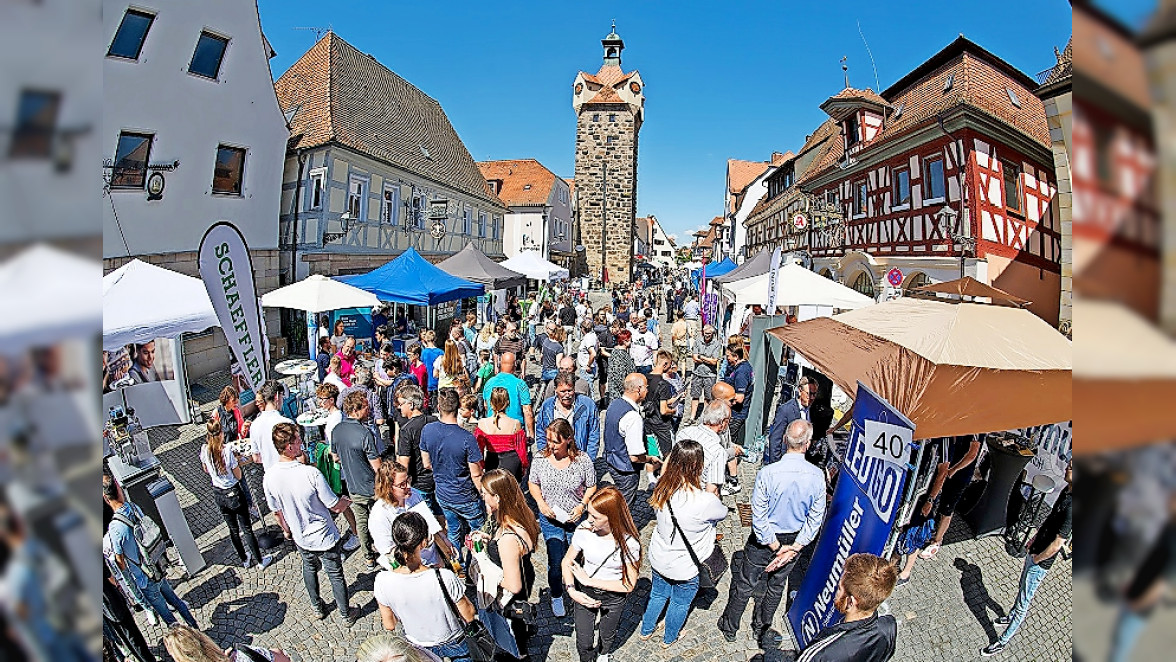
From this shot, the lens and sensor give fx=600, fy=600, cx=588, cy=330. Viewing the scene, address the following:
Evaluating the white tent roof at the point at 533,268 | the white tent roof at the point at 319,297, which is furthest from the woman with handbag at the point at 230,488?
the white tent roof at the point at 533,268

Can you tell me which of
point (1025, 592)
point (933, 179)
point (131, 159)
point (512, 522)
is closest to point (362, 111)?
point (131, 159)

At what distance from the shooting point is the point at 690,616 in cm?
458

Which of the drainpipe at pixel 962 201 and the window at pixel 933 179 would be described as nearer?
the drainpipe at pixel 962 201

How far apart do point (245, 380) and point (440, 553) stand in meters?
4.12

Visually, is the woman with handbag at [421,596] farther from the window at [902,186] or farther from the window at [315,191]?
the window at [902,186]

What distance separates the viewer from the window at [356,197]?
53.6 ft

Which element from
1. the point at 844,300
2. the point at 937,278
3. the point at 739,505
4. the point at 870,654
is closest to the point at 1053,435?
the point at 739,505

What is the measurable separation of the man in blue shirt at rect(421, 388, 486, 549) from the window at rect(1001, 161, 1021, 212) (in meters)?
13.1

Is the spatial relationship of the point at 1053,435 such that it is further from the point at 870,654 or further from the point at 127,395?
the point at 127,395

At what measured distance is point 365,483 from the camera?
15.7 ft

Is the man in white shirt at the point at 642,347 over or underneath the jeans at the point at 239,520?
over

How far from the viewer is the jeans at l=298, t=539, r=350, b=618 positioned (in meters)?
4.27

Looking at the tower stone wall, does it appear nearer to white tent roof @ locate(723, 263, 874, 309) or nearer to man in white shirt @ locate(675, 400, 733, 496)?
white tent roof @ locate(723, 263, 874, 309)

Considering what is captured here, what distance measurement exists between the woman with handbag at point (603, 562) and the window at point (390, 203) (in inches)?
657
